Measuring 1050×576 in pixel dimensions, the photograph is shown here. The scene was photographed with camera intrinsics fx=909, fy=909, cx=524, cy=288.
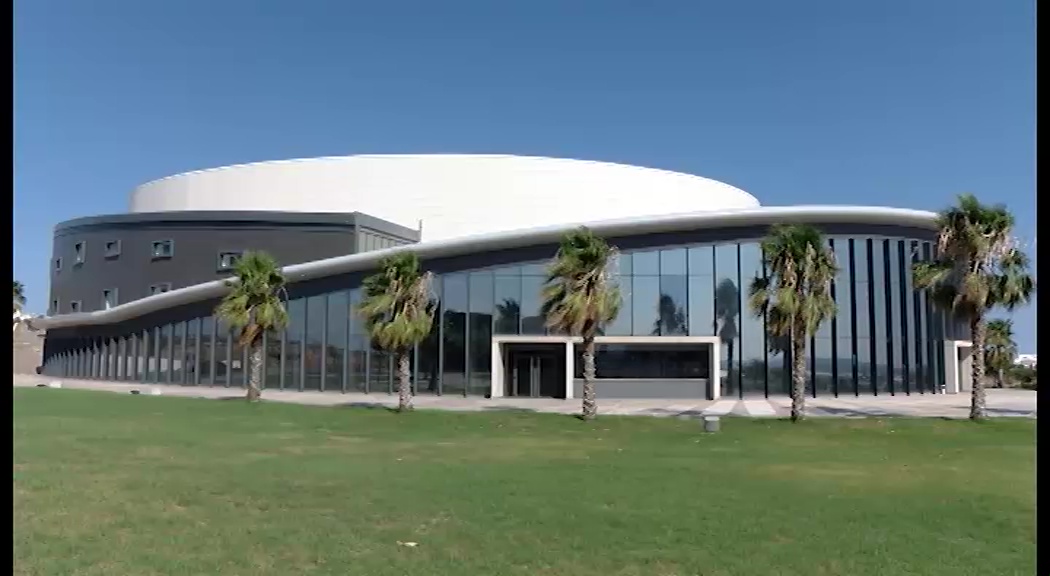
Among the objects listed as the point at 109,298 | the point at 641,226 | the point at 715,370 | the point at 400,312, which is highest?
the point at 641,226

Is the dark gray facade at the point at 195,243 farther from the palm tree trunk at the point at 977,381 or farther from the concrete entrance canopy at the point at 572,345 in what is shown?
the palm tree trunk at the point at 977,381

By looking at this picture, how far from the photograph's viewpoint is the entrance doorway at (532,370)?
4032 centimetres

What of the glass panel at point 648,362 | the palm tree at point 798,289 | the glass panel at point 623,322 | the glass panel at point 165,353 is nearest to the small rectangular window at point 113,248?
the glass panel at point 165,353

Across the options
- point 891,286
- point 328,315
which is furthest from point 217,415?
point 891,286

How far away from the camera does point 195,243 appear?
50.0 metres

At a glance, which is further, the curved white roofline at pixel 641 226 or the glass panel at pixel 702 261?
the glass panel at pixel 702 261

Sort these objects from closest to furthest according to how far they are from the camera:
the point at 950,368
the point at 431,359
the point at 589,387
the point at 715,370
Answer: the point at 589,387, the point at 715,370, the point at 431,359, the point at 950,368

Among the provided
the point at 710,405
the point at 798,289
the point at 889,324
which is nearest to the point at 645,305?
the point at 710,405

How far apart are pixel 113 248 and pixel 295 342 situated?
16517 millimetres

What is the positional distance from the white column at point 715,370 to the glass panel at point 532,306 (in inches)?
284

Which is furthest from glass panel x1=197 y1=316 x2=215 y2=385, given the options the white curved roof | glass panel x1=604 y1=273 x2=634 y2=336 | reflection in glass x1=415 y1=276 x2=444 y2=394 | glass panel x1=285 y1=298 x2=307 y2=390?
glass panel x1=604 y1=273 x2=634 y2=336

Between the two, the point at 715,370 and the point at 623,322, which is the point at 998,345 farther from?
the point at 623,322

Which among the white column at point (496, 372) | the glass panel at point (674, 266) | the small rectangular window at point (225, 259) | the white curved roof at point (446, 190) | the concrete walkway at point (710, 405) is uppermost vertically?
the white curved roof at point (446, 190)
